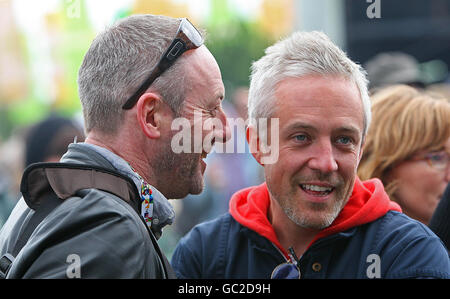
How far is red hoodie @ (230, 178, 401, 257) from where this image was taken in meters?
2.49

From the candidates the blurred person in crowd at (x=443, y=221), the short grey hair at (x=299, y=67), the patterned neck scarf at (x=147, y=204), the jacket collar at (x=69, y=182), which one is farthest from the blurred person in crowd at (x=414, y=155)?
the jacket collar at (x=69, y=182)

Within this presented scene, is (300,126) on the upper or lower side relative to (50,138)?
upper

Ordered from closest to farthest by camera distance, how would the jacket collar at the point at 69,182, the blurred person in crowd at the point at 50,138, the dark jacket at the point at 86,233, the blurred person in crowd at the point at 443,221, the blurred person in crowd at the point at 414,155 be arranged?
the dark jacket at the point at 86,233 → the jacket collar at the point at 69,182 → the blurred person in crowd at the point at 443,221 → the blurred person in crowd at the point at 414,155 → the blurred person in crowd at the point at 50,138

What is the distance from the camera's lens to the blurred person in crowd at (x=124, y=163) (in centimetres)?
185

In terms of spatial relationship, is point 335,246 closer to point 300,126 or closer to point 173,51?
point 300,126

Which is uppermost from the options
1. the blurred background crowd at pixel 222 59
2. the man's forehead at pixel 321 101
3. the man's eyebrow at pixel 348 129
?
the man's forehead at pixel 321 101

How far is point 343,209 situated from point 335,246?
15 cm

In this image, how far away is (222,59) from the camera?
15.2 m

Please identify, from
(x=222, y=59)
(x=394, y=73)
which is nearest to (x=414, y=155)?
(x=394, y=73)

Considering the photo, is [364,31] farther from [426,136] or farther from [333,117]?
[333,117]

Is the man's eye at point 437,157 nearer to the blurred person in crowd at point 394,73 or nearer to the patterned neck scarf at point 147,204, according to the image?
the patterned neck scarf at point 147,204

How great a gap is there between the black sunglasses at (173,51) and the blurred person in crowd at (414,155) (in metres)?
1.27

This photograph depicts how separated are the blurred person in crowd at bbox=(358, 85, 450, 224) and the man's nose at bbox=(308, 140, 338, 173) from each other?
93cm

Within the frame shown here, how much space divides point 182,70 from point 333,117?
0.55m
